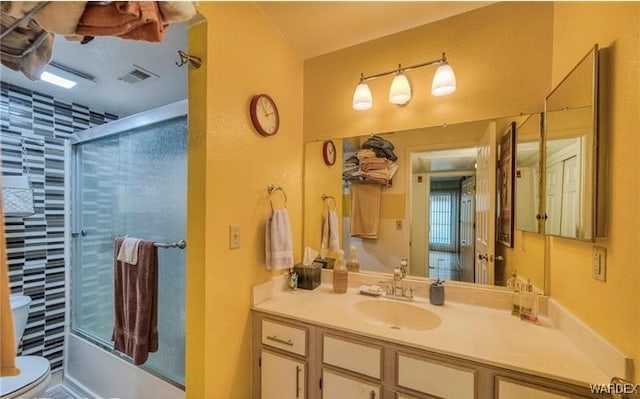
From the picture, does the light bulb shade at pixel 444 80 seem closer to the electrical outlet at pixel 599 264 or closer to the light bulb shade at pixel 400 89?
the light bulb shade at pixel 400 89

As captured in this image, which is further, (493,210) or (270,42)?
(270,42)

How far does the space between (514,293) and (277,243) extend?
4.06ft

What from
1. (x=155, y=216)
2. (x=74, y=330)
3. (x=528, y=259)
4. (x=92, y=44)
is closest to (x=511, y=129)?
(x=528, y=259)

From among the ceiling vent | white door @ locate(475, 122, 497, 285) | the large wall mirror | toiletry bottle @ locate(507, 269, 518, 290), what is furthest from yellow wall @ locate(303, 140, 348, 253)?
the ceiling vent

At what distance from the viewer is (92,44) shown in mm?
1403

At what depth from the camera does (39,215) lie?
196cm

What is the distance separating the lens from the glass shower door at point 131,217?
1.51m

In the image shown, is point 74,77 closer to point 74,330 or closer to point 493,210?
point 74,330

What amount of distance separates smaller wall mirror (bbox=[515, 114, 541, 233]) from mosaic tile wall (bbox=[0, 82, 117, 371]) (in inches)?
125

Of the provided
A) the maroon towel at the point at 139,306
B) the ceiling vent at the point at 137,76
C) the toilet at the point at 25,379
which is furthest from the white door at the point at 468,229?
the toilet at the point at 25,379

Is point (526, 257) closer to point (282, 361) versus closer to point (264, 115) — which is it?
point (282, 361)

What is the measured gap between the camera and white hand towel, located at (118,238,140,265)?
150 cm

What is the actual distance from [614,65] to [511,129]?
51 centimetres

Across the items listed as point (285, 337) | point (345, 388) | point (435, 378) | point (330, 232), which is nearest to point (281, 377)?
point (285, 337)
